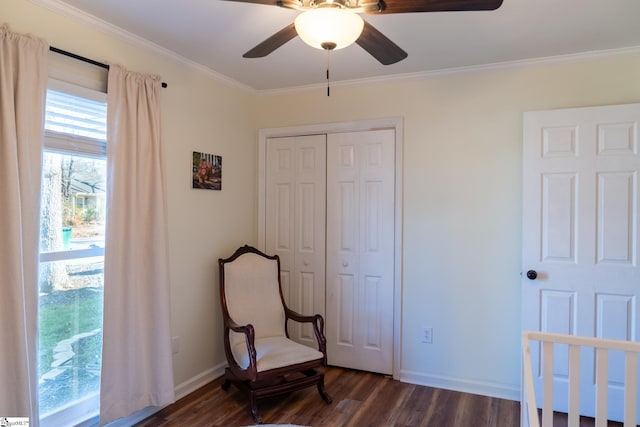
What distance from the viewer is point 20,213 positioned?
187 centimetres

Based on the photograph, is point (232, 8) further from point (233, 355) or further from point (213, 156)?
point (233, 355)

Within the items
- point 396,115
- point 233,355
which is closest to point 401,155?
point 396,115

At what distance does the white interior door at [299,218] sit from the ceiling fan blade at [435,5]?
6.68 ft

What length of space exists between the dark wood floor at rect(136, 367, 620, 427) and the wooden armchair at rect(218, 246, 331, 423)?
0.40 feet

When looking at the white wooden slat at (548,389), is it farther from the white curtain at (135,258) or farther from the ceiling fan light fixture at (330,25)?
the white curtain at (135,258)

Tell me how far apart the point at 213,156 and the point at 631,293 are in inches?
121

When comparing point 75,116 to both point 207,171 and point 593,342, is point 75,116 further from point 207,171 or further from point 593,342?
point 593,342

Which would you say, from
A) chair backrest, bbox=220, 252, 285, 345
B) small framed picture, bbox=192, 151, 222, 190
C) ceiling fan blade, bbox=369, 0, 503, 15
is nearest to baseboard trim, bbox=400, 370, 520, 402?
chair backrest, bbox=220, 252, 285, 345

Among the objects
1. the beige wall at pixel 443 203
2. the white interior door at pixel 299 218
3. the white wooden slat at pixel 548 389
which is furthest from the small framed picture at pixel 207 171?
the white wooden slat at pixel 548 389

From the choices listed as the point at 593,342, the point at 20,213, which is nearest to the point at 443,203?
the point at 593,342

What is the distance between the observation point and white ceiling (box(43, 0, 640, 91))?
2158mm

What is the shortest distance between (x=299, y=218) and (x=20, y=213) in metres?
2.15

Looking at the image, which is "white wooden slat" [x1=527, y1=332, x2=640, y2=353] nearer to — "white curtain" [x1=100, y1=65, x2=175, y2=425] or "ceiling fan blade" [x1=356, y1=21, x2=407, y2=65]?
"ceiling fan blade" [x1=356, y1=21, x2=407, y2=65]

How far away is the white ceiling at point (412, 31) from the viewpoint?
2.16 meters
